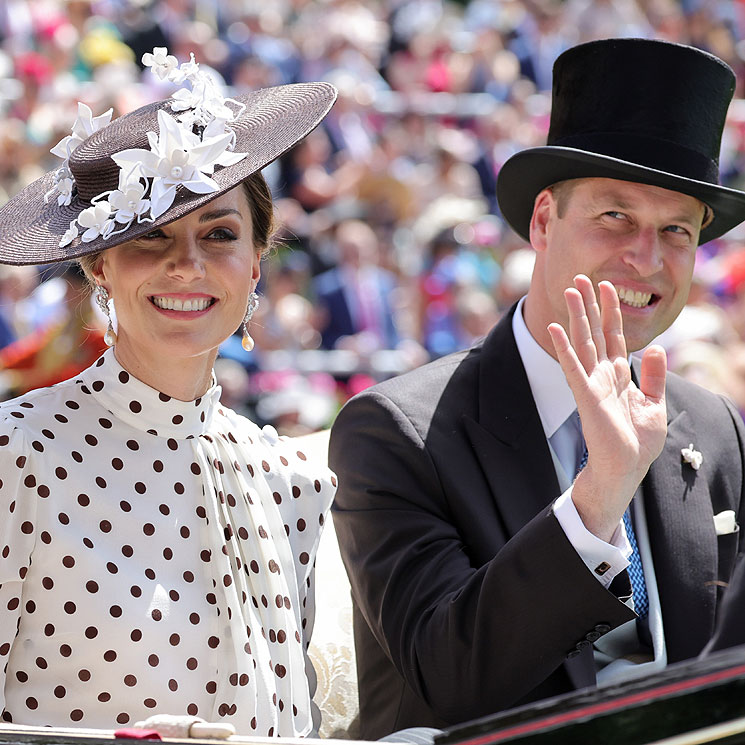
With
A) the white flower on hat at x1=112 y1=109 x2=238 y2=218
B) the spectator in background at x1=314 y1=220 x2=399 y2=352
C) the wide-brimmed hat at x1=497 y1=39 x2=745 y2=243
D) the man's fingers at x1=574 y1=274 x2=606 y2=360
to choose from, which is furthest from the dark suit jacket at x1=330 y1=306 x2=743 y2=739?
the spectator in background at x1=314 y1=220 x2=399 y2=352

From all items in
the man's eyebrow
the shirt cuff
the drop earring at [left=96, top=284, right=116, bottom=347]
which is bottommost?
the shirt cuff

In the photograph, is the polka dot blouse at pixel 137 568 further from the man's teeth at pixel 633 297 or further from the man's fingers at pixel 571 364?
the man's teeth at pixel 633 297

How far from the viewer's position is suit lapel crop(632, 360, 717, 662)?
2729 mm

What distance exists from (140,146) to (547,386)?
3.52ft

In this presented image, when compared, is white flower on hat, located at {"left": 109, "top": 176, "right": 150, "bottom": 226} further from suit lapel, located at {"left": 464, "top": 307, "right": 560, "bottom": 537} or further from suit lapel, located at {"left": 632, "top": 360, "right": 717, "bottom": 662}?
suit lapel, located at {"left": 632, "top": 360, "right": 717, "bottom": 662}

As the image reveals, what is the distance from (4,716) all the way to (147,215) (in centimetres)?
91

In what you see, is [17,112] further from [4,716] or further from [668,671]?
[668,671]

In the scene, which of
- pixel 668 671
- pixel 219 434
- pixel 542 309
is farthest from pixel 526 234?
pixel 668 671

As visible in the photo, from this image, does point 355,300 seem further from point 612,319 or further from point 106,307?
point 612,319

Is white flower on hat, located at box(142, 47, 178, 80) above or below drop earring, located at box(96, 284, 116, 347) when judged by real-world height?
above

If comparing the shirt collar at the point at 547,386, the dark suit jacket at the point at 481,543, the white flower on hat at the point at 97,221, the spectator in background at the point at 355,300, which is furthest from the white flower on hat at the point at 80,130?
the spectator in background at the point at 355,300

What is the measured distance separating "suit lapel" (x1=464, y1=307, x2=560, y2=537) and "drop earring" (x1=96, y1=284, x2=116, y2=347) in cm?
81

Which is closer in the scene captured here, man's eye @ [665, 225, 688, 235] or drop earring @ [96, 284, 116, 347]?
drop earring @ [96, 284, 116, 347]

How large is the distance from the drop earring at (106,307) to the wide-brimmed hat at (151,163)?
16 cm
